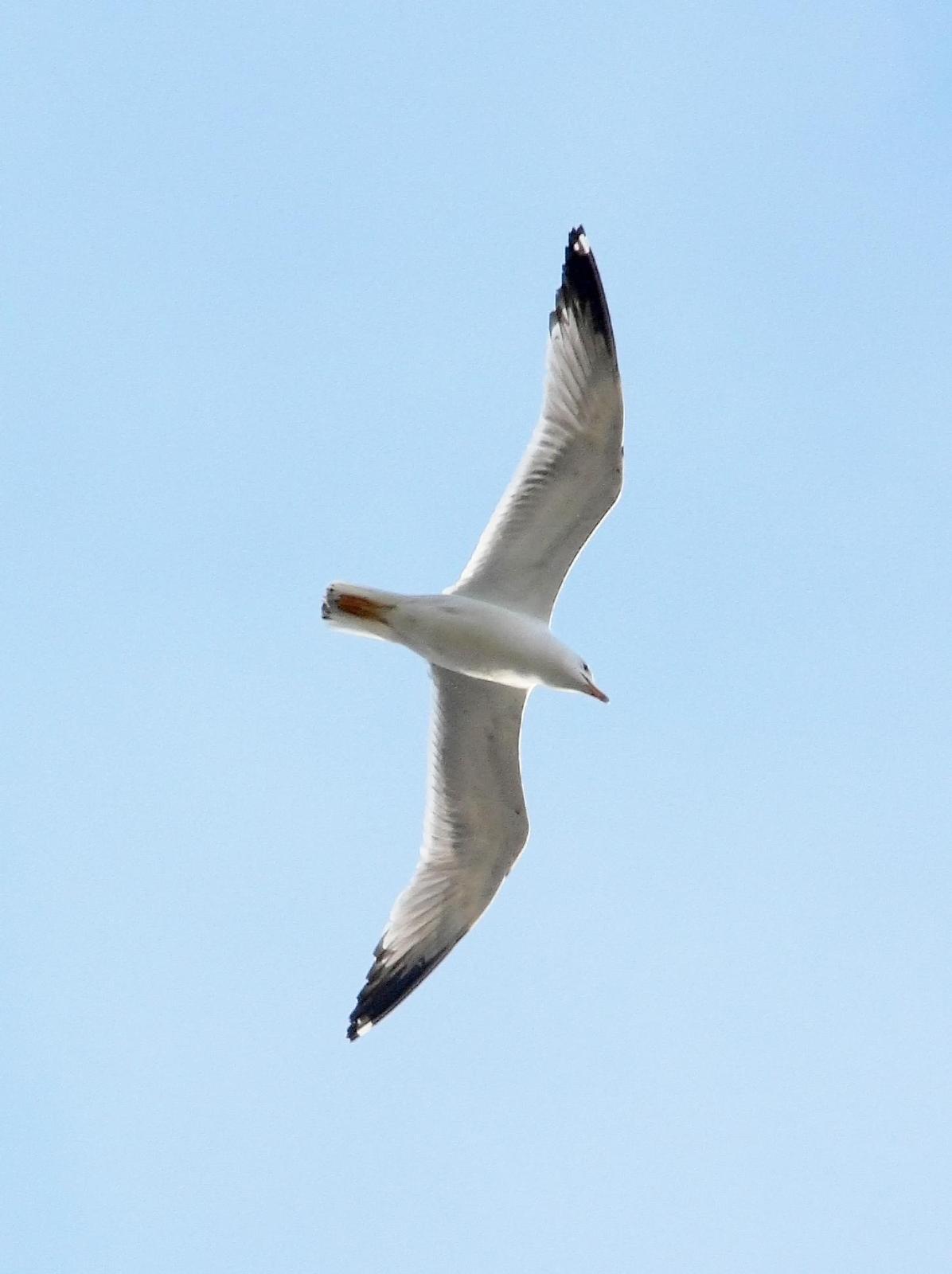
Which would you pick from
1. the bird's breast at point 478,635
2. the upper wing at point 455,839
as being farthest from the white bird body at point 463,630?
the upper wing at point 455,839

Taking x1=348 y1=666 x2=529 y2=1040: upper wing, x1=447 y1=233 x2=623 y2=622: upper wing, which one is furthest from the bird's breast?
x1=348 y1=666 x2=529 y2=1040: upper wing

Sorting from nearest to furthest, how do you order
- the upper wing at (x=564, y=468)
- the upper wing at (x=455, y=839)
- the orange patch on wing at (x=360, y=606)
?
the upper wing at (x=564, y=468)
the orange patch on wing at (x=360, y=606)
the upper wing at (x=455, y=839)

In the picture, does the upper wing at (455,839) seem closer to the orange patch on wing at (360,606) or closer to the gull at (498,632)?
the gull at (498,632)

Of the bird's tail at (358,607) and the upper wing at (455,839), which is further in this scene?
the upper wing at (455,839)

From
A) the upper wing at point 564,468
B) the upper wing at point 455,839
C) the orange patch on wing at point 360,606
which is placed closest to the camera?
the upper wing at point 564,468

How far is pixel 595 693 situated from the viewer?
12.6 meters

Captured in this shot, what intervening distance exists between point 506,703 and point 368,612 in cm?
106

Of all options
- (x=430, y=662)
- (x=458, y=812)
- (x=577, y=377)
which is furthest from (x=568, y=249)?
(x=458, y=812)

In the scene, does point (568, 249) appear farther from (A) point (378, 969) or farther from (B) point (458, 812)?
(A) point (378, 969)

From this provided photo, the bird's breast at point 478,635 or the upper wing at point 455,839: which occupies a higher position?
the bird's breast at point 478,635

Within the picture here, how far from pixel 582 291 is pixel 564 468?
1.05 meters

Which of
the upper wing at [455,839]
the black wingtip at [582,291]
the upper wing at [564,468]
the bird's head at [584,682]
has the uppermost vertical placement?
the black wingtip at [582,291]

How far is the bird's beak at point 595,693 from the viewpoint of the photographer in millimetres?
12578

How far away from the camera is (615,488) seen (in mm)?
12281
